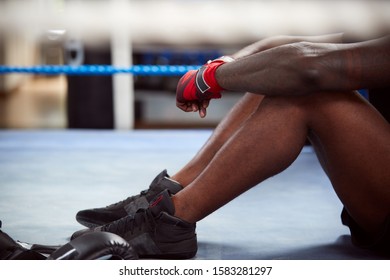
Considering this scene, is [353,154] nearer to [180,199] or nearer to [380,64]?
[380,64]

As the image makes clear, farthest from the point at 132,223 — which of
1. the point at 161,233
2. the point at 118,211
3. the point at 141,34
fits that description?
the point at 141,34

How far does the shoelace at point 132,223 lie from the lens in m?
1.33

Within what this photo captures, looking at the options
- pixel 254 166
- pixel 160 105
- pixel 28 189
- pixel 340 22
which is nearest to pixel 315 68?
pixel 254 166

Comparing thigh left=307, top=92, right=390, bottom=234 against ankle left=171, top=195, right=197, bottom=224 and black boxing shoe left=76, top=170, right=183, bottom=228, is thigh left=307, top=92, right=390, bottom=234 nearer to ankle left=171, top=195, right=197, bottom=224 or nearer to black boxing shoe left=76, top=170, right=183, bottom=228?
ankle left=171, top=195, right=197, bottom=224

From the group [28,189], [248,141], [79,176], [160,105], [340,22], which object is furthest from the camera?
[160,105]

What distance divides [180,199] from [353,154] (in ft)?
1.17

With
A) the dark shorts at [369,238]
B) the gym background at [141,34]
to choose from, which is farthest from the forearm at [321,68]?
the gym background at [141,34]

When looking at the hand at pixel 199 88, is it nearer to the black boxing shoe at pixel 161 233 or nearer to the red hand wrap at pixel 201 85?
the red hand wrap at pixel 201 85

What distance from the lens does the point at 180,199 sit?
51.6 inches

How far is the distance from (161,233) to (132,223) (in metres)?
0.08

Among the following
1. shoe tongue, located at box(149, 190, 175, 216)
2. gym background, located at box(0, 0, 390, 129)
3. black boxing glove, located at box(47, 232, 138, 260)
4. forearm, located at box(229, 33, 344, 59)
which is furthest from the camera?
gym background, located at box(0, 0, 390, 129)

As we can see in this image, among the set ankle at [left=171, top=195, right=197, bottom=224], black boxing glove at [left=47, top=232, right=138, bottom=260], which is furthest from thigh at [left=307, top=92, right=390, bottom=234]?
black boxing glove at [left=47, top=232, right=138, bottom=260]

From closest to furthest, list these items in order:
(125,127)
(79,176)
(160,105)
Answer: (79,176), (125,127), (160,105)

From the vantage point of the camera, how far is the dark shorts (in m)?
1.26
